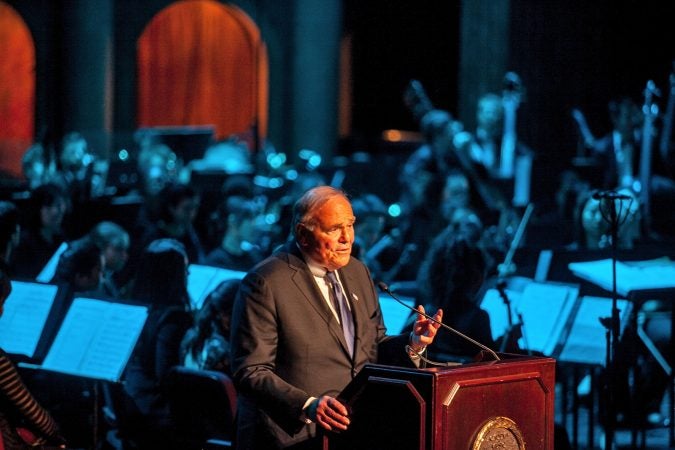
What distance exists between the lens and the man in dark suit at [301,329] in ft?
13.6

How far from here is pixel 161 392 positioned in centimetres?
614

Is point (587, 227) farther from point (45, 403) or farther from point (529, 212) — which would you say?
point (45, 403)

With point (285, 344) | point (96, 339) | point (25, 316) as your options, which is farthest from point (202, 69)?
point (285, 344)

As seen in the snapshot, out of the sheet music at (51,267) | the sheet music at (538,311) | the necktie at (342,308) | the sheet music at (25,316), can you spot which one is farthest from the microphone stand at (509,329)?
the sheet music at (51,267)

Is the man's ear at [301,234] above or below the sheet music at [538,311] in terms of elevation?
above

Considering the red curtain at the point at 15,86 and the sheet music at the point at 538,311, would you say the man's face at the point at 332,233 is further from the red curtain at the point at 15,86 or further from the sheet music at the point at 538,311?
the red curtain at the point at 15,86

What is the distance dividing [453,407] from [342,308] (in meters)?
0.79

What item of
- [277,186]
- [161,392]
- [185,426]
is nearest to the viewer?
[185,426]

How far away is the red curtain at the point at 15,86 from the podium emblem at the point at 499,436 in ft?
49.1

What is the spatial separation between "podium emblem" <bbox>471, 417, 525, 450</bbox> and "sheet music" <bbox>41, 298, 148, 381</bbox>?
2529 millimetres

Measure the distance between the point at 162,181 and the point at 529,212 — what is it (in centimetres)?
344

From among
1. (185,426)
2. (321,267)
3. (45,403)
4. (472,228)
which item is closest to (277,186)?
(472,228)

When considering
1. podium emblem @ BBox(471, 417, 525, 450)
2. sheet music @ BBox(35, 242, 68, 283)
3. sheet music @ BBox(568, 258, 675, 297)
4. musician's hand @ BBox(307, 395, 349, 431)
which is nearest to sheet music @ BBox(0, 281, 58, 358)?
sheet music @ BBox(35, 242, 68, 283)

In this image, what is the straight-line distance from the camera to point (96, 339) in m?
6.00
